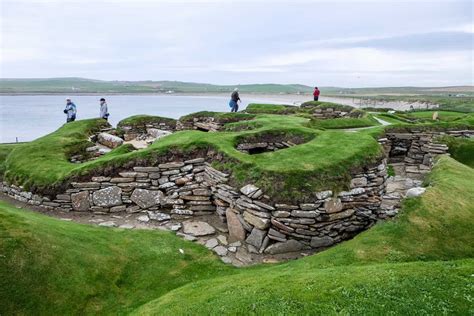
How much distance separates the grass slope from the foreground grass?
1063 millimetres

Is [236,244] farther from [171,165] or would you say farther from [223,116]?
[223,116]

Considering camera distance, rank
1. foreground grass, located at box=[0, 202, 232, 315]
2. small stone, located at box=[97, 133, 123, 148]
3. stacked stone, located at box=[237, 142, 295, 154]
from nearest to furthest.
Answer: foreground grass, located at box=[0, 202, 232, 315], stacked stone, located at box=[237, 142, 295, 154], small stone, located at box=[97, 133, 123, 148]

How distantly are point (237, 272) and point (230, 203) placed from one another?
2786 mm

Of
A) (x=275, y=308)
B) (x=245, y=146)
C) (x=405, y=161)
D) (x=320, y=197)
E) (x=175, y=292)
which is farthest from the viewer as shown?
(x=405, y=161)

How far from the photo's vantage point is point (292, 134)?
15.0 m

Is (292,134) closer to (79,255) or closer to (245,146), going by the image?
(245,146)

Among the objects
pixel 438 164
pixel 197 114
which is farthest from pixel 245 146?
pixel 197 114

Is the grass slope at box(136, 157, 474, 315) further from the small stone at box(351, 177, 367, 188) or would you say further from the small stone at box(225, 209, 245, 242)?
the small stone at box(225, 209, 245, 242)

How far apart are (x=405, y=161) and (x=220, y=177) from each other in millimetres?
12222

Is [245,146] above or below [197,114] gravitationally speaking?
below

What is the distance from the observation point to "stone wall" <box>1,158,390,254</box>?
985 centimetres

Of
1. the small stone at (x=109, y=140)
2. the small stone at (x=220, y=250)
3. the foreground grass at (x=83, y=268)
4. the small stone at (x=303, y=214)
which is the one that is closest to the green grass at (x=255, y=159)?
the small stone at (x=303, y=214)

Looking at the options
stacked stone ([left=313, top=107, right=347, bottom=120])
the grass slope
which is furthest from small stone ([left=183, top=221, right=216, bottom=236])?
stacked stone ([left=313, top=107, right=347, bottom=120])

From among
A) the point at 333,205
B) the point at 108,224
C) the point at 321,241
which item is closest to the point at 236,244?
the point at 321,241
